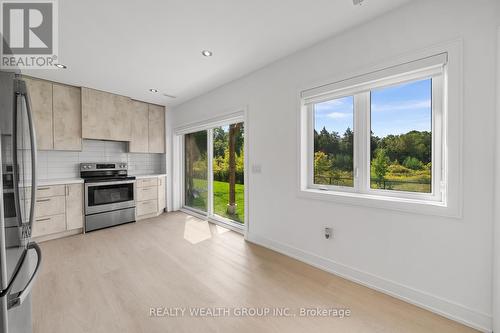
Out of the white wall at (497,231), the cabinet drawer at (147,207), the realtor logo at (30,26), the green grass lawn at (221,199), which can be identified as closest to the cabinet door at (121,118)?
the cabinet drawer at (147,207)

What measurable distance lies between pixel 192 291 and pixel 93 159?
11.6ft

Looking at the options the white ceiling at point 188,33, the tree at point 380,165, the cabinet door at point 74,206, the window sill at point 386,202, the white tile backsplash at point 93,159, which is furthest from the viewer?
the white tile backsplash at point 93,159

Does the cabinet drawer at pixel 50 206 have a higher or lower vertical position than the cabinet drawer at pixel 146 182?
lower

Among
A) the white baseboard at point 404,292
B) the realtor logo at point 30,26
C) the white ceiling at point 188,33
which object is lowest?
the white baseboard at point 404,292

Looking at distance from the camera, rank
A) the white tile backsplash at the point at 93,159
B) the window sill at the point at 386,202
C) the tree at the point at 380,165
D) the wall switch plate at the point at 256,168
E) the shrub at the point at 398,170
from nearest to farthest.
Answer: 1. the window sill at the point at 386,202
2. the shrub at the point at 398,170
3. the tree at the point at 380,165
4. the wall switch plate at the point at 256,168
5. the white tile backsplash at the point at 93,159

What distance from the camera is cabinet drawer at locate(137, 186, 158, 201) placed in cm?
430

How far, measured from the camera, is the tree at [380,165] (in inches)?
80.7

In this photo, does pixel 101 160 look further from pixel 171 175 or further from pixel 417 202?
pixel 417 202

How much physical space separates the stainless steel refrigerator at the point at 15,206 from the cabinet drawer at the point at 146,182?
128 inches

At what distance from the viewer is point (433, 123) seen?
178 centimetres

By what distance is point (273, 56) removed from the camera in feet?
8.56

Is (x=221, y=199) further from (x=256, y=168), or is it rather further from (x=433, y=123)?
(x=433, y=123)

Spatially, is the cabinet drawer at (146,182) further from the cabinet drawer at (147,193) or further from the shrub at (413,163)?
the shrub at (413,163)

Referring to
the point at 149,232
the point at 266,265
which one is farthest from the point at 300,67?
the point at 149,232
